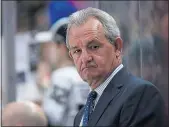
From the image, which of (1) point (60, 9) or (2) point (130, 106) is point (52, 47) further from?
(2) point (130, 106)

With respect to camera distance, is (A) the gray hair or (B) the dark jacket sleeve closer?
(B) the dark jacket sleeve

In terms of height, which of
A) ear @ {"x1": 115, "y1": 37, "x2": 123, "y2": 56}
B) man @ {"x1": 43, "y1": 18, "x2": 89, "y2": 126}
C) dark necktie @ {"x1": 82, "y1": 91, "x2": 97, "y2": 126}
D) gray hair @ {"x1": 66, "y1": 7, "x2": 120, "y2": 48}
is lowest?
man @ {"x1": 43, "y1": 18, "x2": 89, "y2": 126}

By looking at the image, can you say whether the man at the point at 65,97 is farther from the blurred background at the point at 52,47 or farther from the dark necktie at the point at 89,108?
the dark necktie at the point at 89,108

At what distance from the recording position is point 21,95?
5520 millimetres

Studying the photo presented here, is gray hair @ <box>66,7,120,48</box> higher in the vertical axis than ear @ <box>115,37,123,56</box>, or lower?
higher

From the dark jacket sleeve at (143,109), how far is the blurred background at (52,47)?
0.99 metres

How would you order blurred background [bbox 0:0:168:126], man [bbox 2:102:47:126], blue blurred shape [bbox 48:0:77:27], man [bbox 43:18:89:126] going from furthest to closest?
blue blurred shape [bbox 48:0:77:27] < man [bbox 43:18:89:126] < blurred background [bbox 0:0:168:126] < man [bbox 2:102:47:126]

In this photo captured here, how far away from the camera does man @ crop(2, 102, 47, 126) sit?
333 centimetres

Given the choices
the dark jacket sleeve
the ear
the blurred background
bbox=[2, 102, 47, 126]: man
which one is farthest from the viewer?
the blurred background

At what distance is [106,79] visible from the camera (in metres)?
2.51

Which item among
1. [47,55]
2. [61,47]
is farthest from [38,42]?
[61,47]

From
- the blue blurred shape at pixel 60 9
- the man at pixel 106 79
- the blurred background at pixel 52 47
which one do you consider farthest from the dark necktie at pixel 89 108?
the blue blurred shape at pixel 60 9

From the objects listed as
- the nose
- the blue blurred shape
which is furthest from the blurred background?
the nose

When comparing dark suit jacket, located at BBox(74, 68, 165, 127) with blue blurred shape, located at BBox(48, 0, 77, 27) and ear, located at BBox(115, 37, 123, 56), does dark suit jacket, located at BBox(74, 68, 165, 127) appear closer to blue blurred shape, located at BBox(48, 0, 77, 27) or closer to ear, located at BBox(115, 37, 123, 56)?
ear, located at BBox(115, 37, 123, 56)
